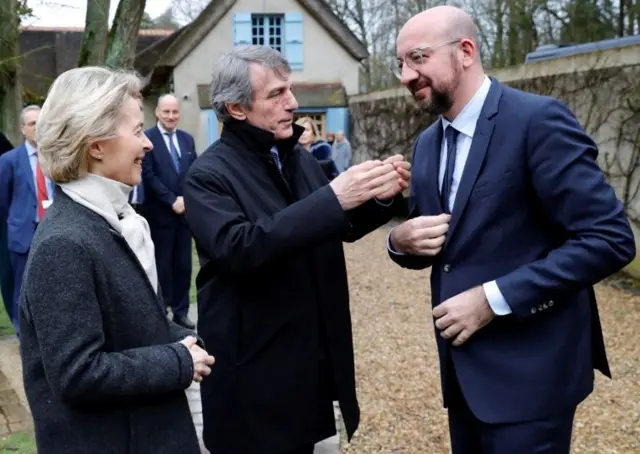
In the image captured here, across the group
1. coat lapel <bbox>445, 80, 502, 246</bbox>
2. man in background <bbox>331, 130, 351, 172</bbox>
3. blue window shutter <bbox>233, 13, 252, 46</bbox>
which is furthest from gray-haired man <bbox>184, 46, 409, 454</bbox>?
blue window shutter <bbox>233, 13, 252, 46</bbox>

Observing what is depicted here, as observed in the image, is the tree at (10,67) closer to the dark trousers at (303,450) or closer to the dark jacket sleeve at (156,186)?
the dark jacket sleeve at (156,186)

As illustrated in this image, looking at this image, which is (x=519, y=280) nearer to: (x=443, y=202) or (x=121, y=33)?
(x=443, y=202)

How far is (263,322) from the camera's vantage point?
2.52m

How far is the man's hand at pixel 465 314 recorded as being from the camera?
2102 mm

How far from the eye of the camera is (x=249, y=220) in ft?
8.13

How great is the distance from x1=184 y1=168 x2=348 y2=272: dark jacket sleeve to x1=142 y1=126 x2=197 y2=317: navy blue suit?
14.1 feet

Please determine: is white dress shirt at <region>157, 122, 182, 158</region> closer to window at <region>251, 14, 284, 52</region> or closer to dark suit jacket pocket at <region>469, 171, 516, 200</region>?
dark suit jacket pocket at <region>469, 171, 516, 200</region>

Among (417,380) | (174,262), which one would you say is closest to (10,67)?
(174,262)

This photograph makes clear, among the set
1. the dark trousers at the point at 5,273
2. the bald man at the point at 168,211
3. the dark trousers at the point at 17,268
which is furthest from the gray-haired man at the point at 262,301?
the dark trousers at the point at 5,273

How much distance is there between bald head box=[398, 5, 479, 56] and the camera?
220 centimetres

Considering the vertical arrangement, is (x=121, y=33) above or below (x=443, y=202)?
above

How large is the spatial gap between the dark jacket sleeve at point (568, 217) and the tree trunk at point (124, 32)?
9730 mm

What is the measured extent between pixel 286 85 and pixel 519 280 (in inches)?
42.8

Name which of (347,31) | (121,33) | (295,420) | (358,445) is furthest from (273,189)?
(347,31)
